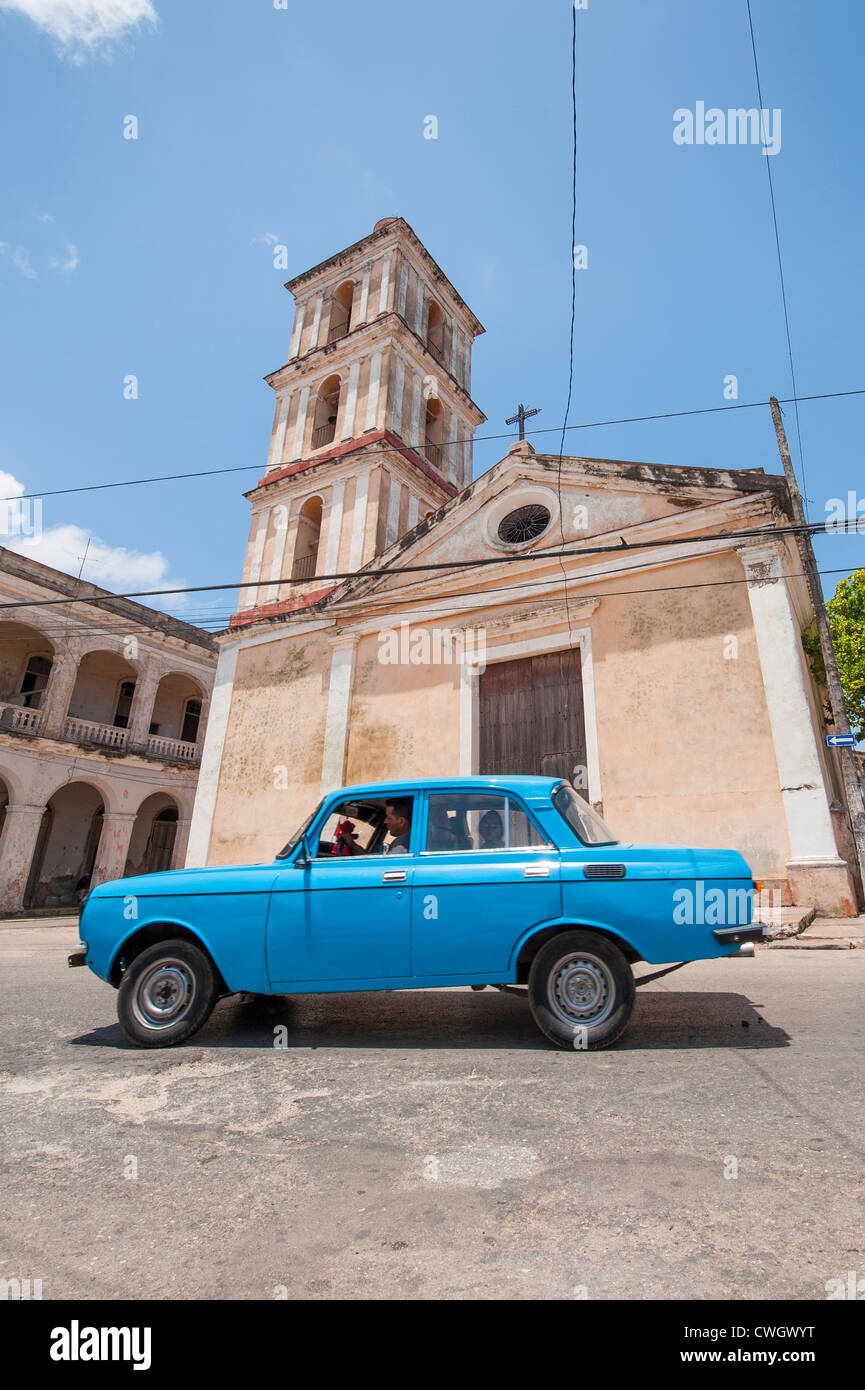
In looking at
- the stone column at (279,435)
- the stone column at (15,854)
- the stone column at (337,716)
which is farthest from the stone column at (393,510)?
the stone column at (15,854)

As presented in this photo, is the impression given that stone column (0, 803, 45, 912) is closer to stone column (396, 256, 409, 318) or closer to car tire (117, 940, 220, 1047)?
stone column (396, 256, 409, 318)

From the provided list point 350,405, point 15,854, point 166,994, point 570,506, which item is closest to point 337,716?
point 570,506

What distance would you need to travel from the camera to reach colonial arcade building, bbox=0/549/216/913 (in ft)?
67.8

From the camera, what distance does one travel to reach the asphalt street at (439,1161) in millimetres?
1789

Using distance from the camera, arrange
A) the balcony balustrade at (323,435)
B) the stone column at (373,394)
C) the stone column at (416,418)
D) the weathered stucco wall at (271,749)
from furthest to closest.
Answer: the balcony balustrade at (323,435)
the stone column at (416,418)
the stone column at (373,394)
the weathered stucco wall at (271,749)

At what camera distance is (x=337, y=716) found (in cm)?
1471

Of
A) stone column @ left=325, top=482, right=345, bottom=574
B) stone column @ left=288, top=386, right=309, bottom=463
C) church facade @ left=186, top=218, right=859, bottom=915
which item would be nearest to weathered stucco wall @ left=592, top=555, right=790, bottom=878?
church facade @ left=186, top=218, right=859, bottom=915

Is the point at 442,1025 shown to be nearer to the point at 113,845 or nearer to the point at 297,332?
the point at 113,845

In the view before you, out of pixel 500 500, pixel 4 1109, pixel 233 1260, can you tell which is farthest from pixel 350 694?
pixel 233 1260

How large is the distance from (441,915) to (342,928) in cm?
58

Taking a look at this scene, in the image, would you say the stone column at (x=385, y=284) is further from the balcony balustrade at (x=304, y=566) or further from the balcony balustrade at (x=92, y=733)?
the balcony balustrade at (x=92, y=733)

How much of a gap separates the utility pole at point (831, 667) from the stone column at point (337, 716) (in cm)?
899

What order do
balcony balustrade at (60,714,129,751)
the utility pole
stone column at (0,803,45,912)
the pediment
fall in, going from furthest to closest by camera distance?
balcony balustrade at (60,714,129,751) → stone column at (0,803,45,912) → the pediment → the utility pole

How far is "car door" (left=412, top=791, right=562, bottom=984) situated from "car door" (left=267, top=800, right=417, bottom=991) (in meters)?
0.11
